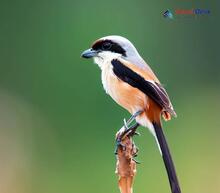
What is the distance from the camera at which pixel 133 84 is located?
1.50 m

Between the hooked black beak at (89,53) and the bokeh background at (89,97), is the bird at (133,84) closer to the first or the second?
the hooked black beak at (89,53)

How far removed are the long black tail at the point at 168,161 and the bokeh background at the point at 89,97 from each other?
1257mm

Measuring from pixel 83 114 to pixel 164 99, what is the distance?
56.8 inches

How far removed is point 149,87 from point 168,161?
0.73 ft

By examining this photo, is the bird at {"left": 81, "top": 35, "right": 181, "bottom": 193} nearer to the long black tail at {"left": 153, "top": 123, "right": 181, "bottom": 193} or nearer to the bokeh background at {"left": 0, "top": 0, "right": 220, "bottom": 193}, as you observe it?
the long black tail at {"left": 153, "top": 123, "right": 181, "bottom": 193}

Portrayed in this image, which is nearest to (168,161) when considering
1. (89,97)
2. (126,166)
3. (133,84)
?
(126,166)

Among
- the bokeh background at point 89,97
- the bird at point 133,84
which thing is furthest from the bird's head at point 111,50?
the bokeh background at point 89,97

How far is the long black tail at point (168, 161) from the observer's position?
1229 millimetres

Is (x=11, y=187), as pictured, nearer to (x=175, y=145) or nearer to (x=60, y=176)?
(x=60, y=176)

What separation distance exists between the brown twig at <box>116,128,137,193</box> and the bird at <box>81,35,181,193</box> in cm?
9

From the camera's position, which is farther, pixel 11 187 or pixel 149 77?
pixel 11 187

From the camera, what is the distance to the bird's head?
154 centimetres

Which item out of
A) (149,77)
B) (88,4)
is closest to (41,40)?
(88,4)

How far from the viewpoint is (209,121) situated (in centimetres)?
288
